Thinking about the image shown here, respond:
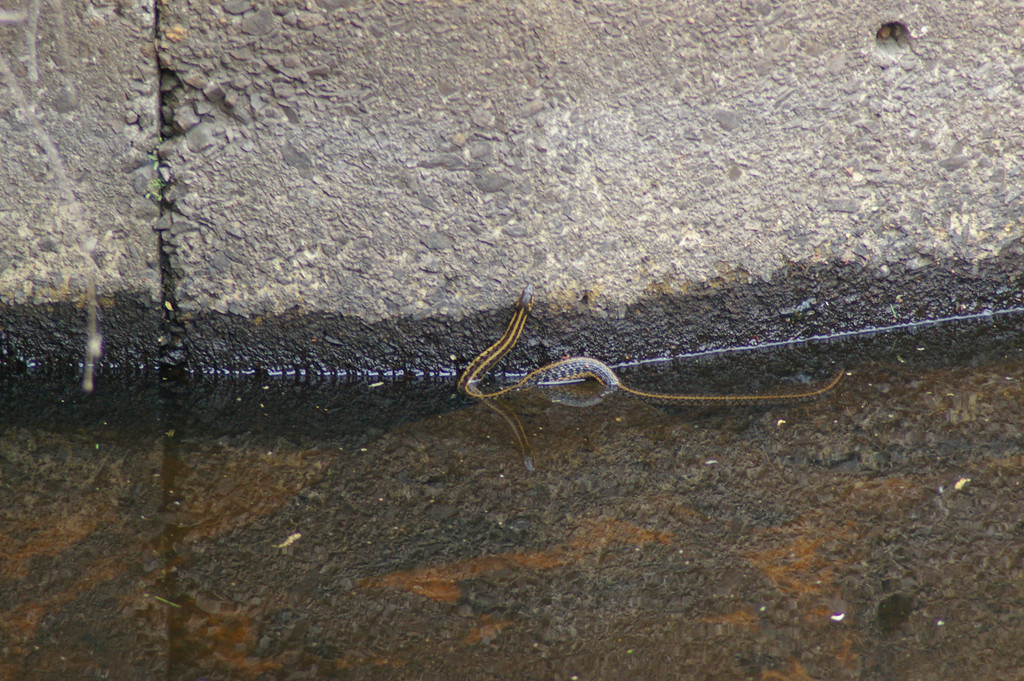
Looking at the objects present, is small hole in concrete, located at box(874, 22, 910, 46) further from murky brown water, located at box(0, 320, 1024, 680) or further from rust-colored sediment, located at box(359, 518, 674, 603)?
rust-colored sediment, located at box(359, 518, 674, 603)

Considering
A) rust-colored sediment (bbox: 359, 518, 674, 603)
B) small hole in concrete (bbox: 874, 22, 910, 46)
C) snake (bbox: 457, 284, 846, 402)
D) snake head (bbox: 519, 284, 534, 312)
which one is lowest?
rust-colored sediment (bbox: 359, 518, 674, 603)

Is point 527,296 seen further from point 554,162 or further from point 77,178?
point 77,178

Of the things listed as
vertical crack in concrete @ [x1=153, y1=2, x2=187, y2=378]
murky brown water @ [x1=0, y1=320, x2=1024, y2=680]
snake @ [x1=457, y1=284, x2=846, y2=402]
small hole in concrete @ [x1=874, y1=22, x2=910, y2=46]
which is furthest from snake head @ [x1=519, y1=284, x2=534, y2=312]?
small hole in concrete @ [x1=874, y1=22, x2=910, y2=46]

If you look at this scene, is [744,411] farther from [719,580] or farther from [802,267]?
[719,580]

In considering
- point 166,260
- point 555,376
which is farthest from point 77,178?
point 555,376

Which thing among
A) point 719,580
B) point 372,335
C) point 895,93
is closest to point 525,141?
Result: point 372,335

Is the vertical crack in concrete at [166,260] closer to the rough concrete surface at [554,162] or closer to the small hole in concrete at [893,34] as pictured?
the rough concrete surface at [554,162]

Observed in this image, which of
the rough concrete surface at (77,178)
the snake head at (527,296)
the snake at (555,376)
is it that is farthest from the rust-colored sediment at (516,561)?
the rough concrete surface at (77,178)
